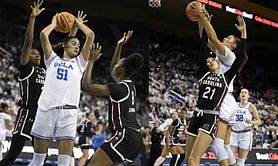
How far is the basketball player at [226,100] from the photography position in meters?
5.99

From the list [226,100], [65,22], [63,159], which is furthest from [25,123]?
[226,100]

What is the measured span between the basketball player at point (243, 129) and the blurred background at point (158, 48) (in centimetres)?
383

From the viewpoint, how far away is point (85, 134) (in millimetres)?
10820

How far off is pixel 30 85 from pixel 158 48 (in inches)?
419

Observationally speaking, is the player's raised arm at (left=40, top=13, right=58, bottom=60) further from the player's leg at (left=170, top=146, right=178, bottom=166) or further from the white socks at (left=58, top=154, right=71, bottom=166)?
the player's leg at (left=170, top=146, right=178, bottom=166)

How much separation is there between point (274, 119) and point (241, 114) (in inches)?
386

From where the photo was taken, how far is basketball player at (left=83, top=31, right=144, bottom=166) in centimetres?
469

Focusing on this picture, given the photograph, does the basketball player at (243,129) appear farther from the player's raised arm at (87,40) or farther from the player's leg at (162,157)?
the player's raised arm at (87,40)

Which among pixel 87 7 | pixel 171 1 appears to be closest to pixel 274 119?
pixel 171 1

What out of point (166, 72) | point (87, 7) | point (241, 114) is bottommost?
point (241, 114)

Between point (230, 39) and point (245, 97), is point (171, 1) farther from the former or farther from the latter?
point (230, 39)

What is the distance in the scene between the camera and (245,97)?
8883 millimetres

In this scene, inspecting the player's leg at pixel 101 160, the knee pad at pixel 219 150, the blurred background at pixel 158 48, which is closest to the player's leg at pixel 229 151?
the knee pad at pixel 219 150

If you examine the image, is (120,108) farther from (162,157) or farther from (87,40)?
(162,157)
